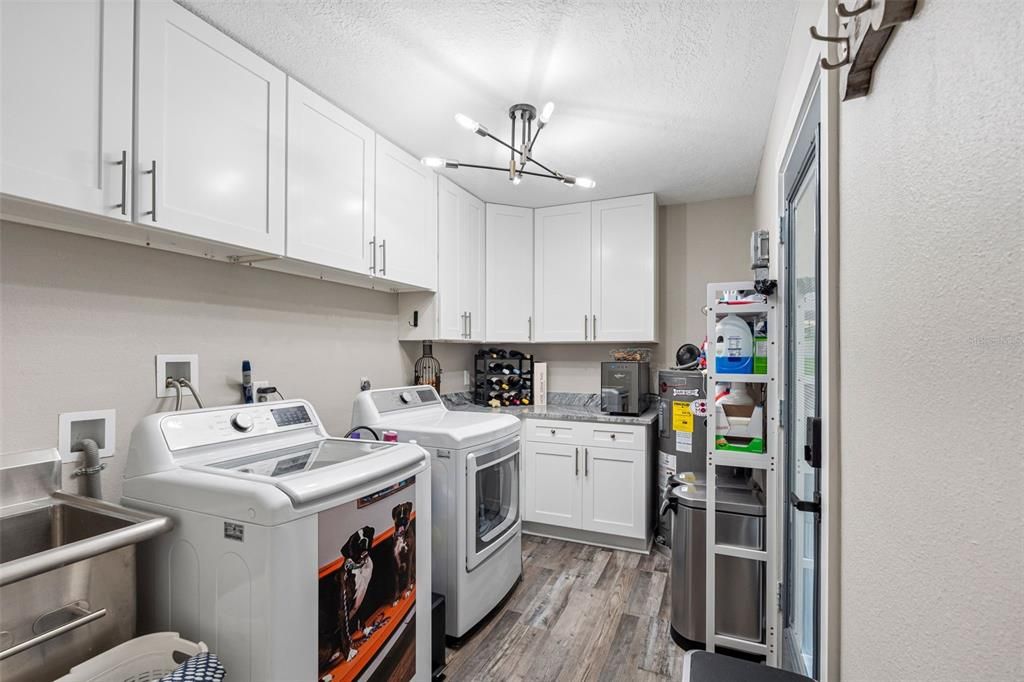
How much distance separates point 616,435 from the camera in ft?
10.3

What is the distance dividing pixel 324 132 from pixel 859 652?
8.08 ft

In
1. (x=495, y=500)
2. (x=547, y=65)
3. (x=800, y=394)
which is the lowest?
(x=495, y=500)

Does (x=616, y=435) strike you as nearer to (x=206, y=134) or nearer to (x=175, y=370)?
(x=175, y=370)

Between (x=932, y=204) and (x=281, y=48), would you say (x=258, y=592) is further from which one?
(x=281, y=48)

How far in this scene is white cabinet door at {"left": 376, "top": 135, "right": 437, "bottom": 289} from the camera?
2.50 m

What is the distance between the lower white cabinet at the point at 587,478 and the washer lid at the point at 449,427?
0.78 meters

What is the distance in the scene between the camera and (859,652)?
85 cm

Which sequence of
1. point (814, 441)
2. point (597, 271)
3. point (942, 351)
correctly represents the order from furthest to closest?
1. point (597, 271)
2. point (814, 441)
3. point (942, 351)

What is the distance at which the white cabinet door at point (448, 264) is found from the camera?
9.99ft

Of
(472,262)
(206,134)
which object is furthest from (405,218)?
(206,134)

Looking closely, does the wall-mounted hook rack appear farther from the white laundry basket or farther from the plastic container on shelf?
the white laundry basket

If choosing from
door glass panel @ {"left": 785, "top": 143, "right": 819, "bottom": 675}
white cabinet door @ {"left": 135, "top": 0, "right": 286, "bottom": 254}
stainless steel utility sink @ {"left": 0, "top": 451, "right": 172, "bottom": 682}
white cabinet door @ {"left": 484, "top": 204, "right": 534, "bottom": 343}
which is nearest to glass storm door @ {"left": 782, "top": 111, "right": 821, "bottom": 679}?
door glass panel @ {"left": 785, "top": 143, "right": 819, "bottom": 675}

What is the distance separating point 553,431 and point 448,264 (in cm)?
137

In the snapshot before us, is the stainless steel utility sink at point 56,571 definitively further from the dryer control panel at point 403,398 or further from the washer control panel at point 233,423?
the dryer control panel at point 403,398
